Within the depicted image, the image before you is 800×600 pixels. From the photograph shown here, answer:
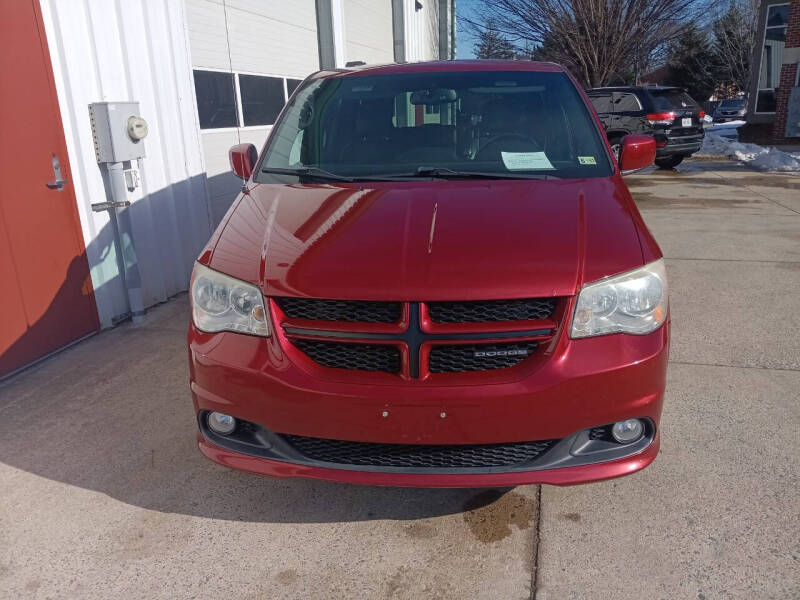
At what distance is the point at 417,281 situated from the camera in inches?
87.5

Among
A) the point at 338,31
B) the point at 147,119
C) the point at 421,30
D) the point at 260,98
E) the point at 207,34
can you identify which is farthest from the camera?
the point at 421,30

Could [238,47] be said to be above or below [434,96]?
above

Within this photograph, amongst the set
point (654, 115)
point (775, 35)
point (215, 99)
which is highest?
point (775, 35)

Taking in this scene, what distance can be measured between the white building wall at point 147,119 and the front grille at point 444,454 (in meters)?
3.44

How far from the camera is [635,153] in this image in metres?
3.62

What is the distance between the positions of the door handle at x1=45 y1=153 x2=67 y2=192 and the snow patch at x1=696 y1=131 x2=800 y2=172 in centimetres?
1492

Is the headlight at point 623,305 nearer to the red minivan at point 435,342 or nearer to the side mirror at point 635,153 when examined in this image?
the red minivan at point 435,342

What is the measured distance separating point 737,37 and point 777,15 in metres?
22.3

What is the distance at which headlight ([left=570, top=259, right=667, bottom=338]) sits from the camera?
2246mm

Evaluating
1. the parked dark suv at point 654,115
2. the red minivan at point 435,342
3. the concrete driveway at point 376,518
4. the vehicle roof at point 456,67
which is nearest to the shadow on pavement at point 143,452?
the concrete driveway at point 376,518

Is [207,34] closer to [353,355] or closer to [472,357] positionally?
[353,355]

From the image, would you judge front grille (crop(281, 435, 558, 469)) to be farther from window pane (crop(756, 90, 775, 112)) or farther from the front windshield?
window pane (crop(756, 90, 775, 112))

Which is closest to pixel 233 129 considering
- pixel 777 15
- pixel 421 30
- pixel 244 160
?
pixel 244 160

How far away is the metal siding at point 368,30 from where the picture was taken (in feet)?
36.6
